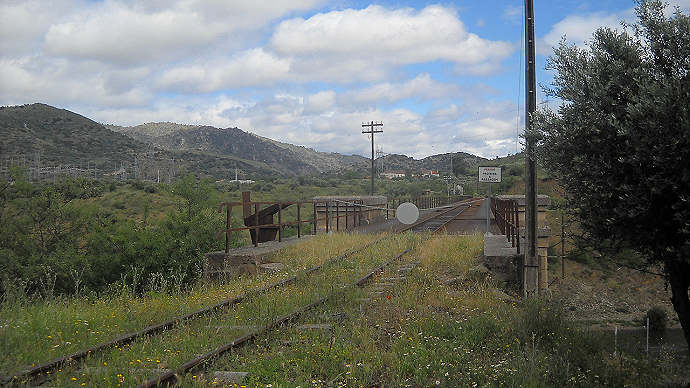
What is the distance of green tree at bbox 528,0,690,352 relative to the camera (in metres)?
5.47

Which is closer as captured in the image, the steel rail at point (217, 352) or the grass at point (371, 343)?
the steel rail at point (217, 352)

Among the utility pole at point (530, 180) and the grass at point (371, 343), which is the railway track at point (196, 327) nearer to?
the grass at point (371, 343)

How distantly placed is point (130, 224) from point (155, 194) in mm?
39650

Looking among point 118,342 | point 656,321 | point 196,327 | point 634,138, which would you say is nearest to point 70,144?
point 196,327

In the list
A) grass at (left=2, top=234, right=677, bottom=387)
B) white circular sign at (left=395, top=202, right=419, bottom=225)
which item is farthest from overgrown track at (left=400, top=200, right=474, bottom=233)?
grass at (left=2, top=234, right=677, bottom=387)

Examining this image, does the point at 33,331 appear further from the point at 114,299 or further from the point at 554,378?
the point at 554,378

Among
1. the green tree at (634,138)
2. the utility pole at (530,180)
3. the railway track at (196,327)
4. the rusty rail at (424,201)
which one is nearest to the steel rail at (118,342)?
the railway track at (196,327)

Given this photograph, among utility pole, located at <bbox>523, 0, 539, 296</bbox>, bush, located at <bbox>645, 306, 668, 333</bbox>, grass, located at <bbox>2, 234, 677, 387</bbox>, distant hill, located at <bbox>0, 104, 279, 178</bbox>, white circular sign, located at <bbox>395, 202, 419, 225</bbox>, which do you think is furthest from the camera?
distant hill, located at <bbox>0, 104, 279, 178</bbox>

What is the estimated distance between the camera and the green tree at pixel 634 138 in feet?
18.0

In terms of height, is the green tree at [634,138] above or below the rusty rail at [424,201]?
above

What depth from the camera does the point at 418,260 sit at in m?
14.3

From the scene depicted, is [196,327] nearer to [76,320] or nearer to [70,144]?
[76,320]

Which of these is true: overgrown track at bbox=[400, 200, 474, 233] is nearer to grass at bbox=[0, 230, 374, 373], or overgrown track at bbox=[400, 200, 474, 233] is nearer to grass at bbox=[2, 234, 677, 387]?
grass at bbox=[0, 230, 374, 373]

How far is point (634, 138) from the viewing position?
18.6 ft
